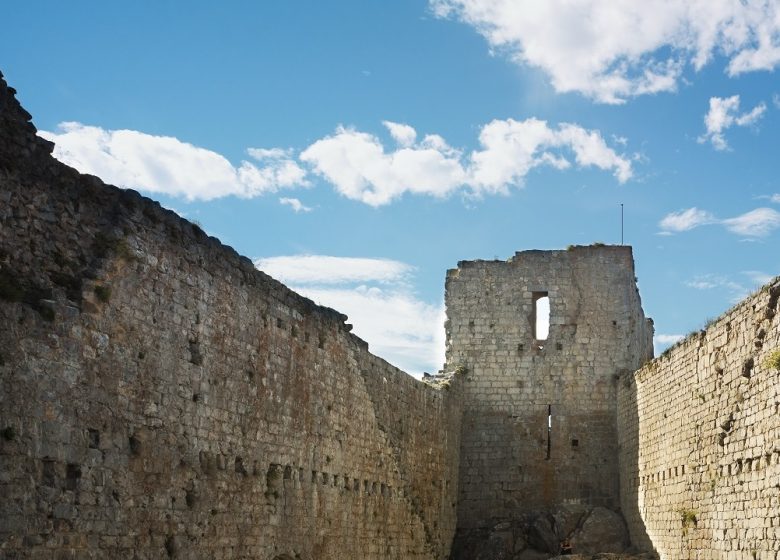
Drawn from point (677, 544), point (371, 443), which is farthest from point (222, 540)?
point (677, 544)

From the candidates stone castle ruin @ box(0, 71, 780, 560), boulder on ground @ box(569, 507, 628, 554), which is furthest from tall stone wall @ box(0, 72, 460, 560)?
boulder on ground @ box(569, 507, 628, 554)

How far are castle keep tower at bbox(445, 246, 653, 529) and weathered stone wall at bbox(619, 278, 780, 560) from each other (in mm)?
2971

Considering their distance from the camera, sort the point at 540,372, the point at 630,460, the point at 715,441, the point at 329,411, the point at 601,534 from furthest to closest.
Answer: the point at 540,372 < the point at 601,534 < the point at 630,460 < the point at 329,411 < the point at 715,441

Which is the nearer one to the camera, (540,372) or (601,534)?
(601,534)

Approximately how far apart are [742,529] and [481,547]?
32.2 feet

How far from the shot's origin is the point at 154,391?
12.3 m

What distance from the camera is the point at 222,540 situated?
13.5 metres

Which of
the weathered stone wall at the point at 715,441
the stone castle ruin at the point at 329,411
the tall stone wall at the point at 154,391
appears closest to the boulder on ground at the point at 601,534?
the stone castle ruin at the point at 329,411

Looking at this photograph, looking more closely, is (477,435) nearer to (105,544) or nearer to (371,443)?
(371,443)

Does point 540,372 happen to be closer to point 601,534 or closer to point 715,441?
point 601,534

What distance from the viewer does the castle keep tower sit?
24.8 meters

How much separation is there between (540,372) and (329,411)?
9.46m

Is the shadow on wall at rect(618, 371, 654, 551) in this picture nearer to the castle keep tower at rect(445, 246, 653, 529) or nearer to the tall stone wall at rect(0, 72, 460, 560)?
the castle keep tower at rect(445, 246, 653, 529)

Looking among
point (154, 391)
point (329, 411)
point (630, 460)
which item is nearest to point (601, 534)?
point (630, 460)
